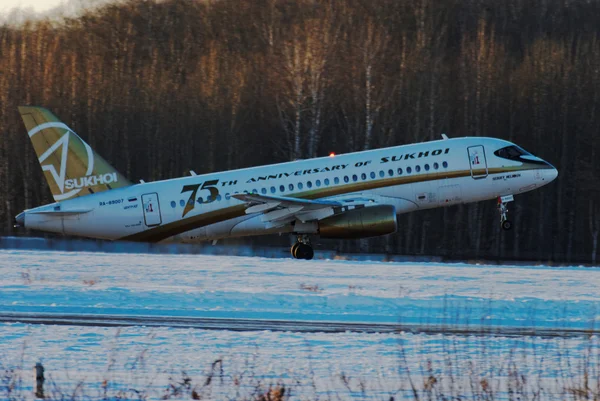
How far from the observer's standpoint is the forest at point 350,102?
48.5m

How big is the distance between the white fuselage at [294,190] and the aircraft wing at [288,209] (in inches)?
13.2

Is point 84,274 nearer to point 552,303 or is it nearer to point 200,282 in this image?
point 200,282

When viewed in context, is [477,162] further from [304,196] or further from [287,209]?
[287,209]

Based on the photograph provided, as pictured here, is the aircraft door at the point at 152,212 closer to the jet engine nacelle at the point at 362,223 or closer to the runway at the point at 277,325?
the jet engine nacelle at the point at 362,223

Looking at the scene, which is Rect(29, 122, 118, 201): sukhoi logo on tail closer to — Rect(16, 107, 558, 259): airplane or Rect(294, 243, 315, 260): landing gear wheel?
Rect(16, 107, 558, 259): airplane

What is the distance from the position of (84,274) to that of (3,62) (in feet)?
132

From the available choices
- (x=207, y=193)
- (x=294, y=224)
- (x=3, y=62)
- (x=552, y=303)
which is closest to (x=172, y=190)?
(x=207, y=193)

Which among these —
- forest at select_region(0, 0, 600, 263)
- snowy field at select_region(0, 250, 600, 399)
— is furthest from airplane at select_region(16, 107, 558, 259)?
forest at select_region(0, 0, 600, 263)

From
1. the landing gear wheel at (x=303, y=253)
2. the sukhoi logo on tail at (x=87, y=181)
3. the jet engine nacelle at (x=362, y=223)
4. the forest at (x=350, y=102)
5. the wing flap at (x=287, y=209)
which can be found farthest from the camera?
the forest at (x=350, y=102)

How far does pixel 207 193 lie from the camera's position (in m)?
28.8

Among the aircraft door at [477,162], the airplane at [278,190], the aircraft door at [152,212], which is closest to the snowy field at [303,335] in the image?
the airplane at [278,190]

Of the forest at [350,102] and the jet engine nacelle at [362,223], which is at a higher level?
the forest at [350,102]

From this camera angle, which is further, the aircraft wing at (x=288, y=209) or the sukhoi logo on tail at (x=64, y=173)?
the sukhoi logo on tail at (x=64, y=173)

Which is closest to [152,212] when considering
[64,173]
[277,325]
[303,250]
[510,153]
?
[64,173]
